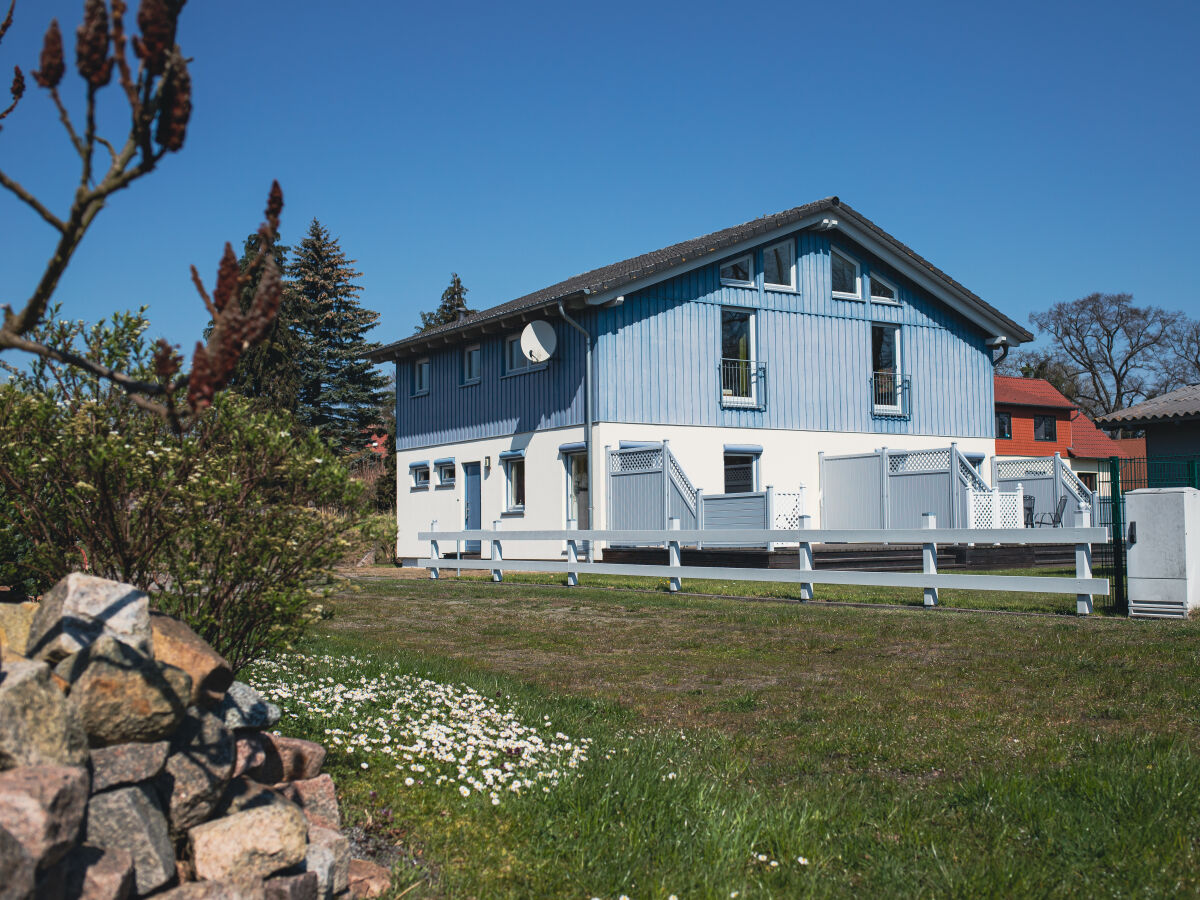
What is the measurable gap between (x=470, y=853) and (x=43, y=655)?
199cm

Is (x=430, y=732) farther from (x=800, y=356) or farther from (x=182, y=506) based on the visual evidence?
(x=800, y=356)

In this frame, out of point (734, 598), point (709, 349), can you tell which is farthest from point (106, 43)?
point (709, 349)

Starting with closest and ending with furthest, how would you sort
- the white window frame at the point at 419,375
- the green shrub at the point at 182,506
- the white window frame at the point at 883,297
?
the green shrub at the point at 182,506
the white window frame at the point at 883,297
the white window frame at the point at 419,375

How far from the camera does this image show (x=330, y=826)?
15.2ft

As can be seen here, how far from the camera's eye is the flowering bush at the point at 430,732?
18.3 ft

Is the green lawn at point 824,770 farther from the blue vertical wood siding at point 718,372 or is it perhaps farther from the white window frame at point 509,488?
the white window frame at point 509,488

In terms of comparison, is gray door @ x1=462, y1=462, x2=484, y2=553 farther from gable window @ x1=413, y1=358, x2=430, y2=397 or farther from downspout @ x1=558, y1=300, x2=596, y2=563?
downspout @ x1=558, y1=300, x2=596, y2=563

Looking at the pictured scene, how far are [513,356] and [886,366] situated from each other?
10059mm

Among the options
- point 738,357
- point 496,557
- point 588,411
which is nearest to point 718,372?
point 738,357

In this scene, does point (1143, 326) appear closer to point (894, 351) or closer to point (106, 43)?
point (894, 351)

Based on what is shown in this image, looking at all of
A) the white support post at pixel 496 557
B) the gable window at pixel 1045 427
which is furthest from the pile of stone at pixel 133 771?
the gable window at pixel 1045 427

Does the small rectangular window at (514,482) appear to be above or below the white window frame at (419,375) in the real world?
below

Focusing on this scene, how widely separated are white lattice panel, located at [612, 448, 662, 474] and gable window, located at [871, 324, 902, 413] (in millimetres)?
8481

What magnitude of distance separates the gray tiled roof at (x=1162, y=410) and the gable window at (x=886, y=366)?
5.29 m
